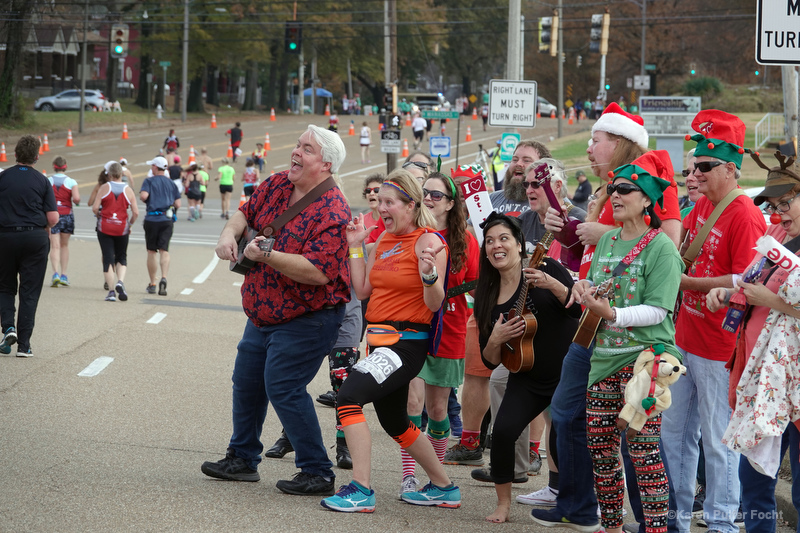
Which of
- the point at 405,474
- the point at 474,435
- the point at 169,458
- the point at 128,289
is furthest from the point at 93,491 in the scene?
the point at 128,289

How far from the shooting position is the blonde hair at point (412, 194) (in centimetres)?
575

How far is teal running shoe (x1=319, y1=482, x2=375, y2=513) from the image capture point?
5.43m

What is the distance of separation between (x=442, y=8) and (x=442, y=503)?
284 ft

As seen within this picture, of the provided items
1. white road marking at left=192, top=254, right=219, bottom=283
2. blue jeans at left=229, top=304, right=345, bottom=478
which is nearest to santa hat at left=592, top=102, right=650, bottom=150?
blue jeans at left=229, top=304, right=345, bottom=478

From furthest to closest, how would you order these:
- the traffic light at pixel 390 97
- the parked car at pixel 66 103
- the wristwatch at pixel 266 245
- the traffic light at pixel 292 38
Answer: the parked car at pixel 66 103 → the traffic light at pixel 292 38 → the traffic light at pixel 390 97 → the wristwatch at pixel 266 245

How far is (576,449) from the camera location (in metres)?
5.21

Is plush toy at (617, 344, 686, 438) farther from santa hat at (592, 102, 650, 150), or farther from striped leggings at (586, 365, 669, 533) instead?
santa hat at (592, 102, 650, 150)

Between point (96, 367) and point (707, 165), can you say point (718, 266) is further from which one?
point (96, 367)

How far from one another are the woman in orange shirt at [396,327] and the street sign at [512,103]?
37.6ft

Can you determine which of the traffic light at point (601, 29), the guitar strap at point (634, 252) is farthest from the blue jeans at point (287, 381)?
the traffic light at point (601, 29)

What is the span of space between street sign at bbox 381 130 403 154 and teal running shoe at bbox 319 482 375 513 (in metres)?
21.3

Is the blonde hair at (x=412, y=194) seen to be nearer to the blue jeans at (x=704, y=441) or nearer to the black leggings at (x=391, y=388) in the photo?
the black leggings at (x=391, y=388)

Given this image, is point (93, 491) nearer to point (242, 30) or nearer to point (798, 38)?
point (798, 38)

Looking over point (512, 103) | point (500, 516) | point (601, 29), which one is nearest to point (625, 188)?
point (500, 516)
